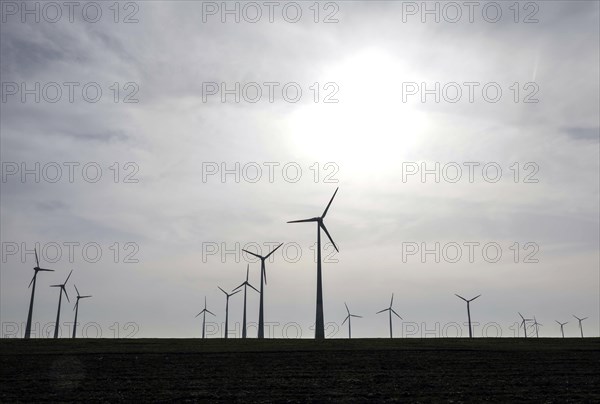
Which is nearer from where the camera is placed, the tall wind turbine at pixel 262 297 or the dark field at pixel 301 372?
the dark field at pixel 301 372

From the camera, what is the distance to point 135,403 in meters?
35.9

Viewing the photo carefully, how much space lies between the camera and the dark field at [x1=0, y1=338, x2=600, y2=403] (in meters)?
38.3

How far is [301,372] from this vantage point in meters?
45.3

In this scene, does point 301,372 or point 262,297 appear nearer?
point 301,372

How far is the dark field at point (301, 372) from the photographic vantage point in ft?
126

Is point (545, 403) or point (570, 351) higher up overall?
point (570, 351)

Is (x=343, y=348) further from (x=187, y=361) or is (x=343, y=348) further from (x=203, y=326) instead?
(x=203, y=326)

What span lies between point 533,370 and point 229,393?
77.7ft

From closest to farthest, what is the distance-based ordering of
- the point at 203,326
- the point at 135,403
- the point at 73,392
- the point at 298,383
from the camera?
1. the point at 135,403
2. the point at 73,392
3. the point at 298,383
4. the point at 203,326

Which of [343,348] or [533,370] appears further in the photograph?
[343,348]

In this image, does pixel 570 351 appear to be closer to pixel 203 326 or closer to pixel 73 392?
pixel 73 392

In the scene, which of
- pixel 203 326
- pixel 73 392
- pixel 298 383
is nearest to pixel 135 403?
pixel 73 392

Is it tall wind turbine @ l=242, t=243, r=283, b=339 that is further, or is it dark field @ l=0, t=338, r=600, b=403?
tall wind turbine @ l=242, t=243, r=283, b=339

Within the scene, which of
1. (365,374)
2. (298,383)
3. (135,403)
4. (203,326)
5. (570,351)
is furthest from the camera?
(203,326)
